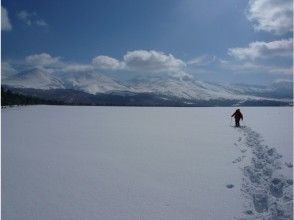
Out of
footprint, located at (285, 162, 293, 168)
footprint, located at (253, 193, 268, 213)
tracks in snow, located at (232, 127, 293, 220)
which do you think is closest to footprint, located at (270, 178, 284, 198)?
tracks in snow, located at (232, 127, 293, 220)

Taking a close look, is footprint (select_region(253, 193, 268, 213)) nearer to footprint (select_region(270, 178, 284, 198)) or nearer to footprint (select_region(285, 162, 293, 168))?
footprint (select_region(270, 178, 284, 198))

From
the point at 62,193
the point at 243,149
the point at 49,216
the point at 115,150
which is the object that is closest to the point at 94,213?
the point at 49,216

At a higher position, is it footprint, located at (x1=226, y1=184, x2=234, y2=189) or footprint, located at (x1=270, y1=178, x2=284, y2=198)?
footprint, located at (x1=270, y1=178, x2=284, y2=198)

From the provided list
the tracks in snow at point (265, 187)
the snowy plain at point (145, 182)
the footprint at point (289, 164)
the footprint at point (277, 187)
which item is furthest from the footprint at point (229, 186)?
the footprint at point (289, 164)

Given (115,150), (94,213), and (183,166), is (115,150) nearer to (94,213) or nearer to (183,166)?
(183,166)

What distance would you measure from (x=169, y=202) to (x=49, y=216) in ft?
8.79

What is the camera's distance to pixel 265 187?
28.5ft

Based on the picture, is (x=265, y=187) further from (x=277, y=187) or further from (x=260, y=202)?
(x=260, y=202)

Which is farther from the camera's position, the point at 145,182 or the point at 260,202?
the point at 145,182

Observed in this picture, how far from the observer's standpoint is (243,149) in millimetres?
15078

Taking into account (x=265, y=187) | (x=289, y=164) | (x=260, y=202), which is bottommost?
(x=260, y=202)

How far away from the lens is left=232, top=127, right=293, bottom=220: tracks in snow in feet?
23.1

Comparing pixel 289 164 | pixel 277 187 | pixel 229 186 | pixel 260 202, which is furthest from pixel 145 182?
pixel 289 164

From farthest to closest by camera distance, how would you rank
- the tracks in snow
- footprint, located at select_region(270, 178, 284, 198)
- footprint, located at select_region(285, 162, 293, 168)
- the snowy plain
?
1. footprint, located at select_region(285, 162, 293, 168)
2. footprint, located at select_region(270, 178, 284, 198)
3. the snowy plain
4. the tracks in snow
